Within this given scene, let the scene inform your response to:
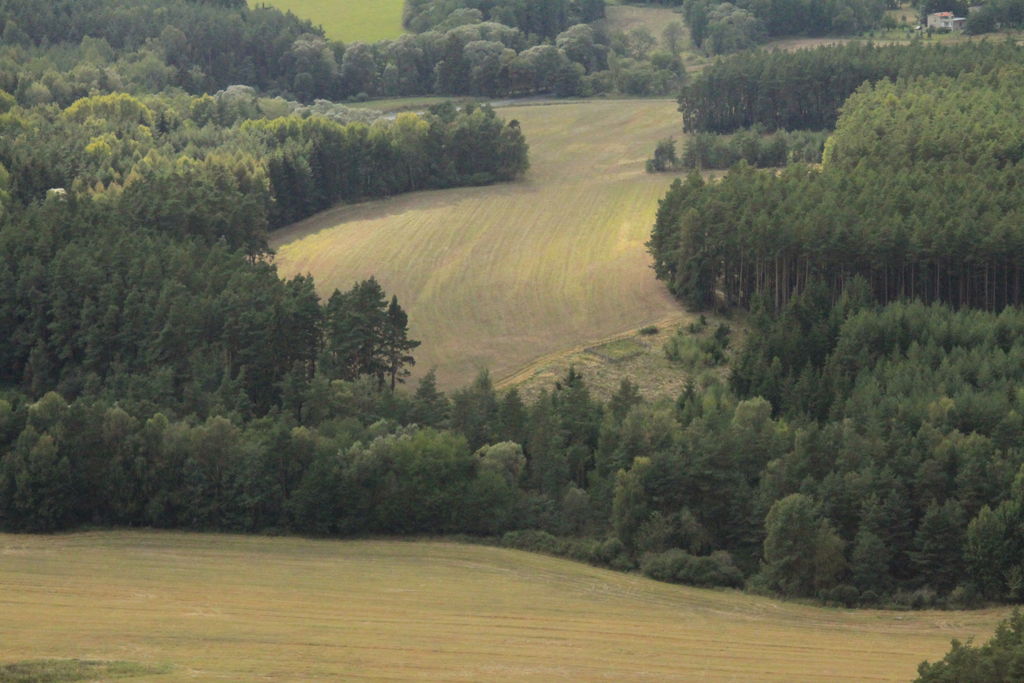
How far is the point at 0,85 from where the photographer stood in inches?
6476

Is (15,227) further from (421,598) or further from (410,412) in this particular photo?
(421,598)

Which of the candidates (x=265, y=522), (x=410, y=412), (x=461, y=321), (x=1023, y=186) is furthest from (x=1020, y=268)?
(x=265, y=522)

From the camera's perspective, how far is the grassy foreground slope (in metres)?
120

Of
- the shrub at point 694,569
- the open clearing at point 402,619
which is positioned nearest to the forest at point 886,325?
the shrub at point 694,569

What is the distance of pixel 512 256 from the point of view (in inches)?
5413

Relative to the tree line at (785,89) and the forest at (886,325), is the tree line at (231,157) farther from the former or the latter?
the forest at (886,325)

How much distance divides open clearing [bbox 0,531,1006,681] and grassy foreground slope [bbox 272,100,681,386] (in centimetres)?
3163

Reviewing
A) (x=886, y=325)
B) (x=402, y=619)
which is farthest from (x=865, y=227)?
(x=402, y=619)

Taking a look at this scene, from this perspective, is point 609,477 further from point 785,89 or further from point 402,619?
point 785,89

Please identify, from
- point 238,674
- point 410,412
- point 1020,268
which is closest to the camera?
point 238,674

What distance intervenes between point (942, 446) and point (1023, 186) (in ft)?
162

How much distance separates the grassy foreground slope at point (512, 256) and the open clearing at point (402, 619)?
104ft

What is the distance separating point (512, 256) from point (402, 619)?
68.4 m

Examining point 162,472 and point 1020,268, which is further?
point 1020,268
